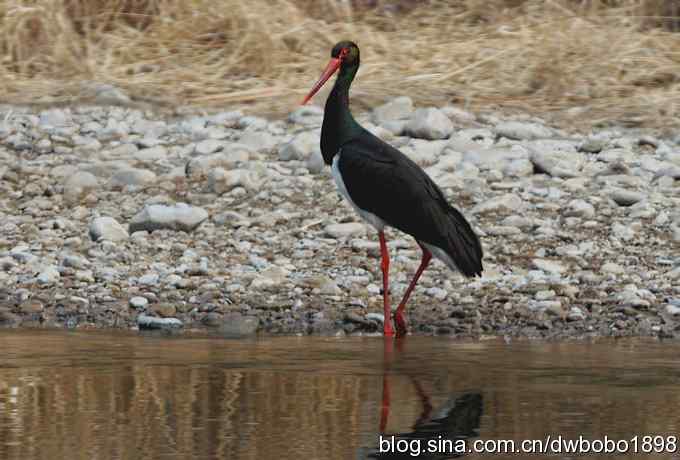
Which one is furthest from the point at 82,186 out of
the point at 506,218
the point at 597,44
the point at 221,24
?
the point at 597,44

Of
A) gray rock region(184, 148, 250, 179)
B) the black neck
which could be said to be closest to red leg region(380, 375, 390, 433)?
the black neck

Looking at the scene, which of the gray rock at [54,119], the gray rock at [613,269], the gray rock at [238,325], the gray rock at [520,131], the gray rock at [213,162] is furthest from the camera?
the gray rock at [54,119]

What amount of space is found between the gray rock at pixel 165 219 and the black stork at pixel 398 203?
52.1 inches

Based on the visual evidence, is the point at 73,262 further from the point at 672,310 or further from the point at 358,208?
the point at 672,310

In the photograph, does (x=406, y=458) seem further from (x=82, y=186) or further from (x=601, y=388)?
(x=82, y=186)

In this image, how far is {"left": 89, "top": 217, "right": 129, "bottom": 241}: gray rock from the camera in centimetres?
896

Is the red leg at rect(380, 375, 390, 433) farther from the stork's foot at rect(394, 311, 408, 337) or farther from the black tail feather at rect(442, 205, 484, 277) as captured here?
the black tail feather at rect(442, 205, 484, 277)

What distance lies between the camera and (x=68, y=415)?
500cm

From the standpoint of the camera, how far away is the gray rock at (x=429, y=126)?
10.7 meters

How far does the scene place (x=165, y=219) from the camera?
29.9 ft

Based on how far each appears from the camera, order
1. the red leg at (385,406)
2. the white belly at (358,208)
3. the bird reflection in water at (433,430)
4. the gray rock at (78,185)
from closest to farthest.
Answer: the bird reflection in water at (433,430), the red leg at (385,406), the white belly at (358,208), the gray rock at (78,185)

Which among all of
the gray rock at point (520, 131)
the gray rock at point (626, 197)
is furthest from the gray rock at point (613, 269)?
the gray rock at point (520, 131)

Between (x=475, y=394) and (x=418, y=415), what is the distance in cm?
50

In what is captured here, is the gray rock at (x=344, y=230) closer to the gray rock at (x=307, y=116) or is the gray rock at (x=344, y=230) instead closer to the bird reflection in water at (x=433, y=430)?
the gray rock at (x=307, y=116)
